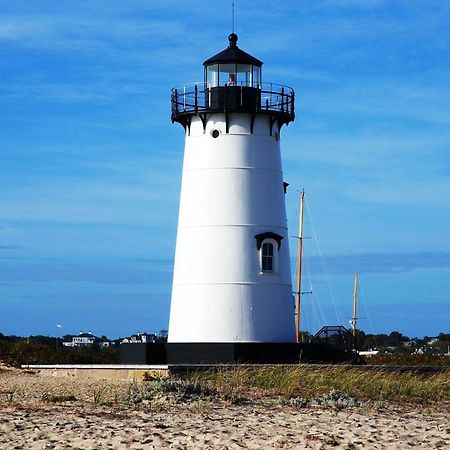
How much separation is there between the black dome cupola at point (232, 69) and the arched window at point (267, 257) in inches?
185

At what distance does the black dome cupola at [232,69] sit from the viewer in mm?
33062

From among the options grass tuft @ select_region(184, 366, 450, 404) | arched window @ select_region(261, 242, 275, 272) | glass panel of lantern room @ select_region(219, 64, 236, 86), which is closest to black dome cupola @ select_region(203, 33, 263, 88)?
glass panel of lantern room @ select_region(219, 64, 236, 86)

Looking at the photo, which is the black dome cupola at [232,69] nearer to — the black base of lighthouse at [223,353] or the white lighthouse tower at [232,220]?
the white lighthouse tower at [232,220]

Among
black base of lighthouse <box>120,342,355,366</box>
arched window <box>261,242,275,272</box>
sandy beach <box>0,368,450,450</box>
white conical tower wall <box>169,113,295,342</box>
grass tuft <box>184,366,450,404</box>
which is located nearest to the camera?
sandy beach <box>0,368,450,450</box>

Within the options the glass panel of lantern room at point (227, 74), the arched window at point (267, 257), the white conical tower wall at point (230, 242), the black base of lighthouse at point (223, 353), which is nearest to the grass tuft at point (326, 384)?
the black base of lighthouse at point (223, 353)

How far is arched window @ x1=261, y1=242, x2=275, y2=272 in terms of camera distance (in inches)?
1273

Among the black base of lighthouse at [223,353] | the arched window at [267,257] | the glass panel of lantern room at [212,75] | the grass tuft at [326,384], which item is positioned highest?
the glass panel of lantern room at [212,75]

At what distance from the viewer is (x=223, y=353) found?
31.1 m

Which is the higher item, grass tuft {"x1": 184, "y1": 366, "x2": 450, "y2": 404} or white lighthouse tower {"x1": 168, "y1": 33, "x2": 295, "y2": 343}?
white lighthouse tower {"x1": 168, "y1": 33, "x2": 295, "y2": 343}

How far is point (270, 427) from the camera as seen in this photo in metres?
18.3

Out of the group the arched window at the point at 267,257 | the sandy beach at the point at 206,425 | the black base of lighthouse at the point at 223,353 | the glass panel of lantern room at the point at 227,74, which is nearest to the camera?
the sandy beach at the point at 206,425

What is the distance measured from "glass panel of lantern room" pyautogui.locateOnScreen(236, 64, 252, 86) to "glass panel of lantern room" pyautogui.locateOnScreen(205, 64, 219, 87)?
605 millimetres

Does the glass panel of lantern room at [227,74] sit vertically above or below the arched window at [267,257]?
above

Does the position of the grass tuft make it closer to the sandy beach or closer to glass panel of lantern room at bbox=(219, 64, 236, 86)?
the sandy beach
